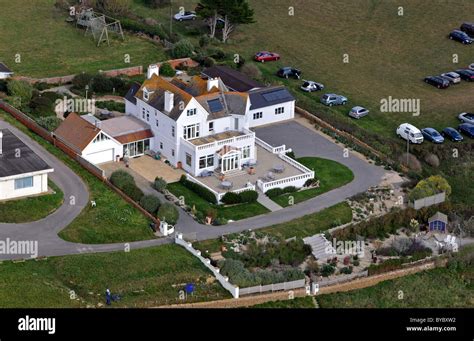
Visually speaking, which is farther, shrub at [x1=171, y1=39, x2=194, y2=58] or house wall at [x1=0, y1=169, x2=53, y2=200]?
shrub at [x1=171, y1=39, x2=194, y2=58]

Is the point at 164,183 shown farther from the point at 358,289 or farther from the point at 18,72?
the point at 18,72

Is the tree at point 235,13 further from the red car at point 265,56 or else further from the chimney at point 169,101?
the chimney at point 169,101

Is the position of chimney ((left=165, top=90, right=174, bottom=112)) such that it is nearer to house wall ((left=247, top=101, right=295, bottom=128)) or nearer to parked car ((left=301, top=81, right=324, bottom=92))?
house wall ((left=247, top=101, right=295, bottom=128))

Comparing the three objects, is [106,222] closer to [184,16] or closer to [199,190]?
[199,190]

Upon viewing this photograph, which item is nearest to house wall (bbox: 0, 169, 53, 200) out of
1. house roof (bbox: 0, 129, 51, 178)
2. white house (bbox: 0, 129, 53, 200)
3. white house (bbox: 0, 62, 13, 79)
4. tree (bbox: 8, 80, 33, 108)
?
white house (bbox: 0, 129, 53, 200)

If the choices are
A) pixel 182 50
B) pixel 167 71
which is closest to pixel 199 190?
pixel 167 71
